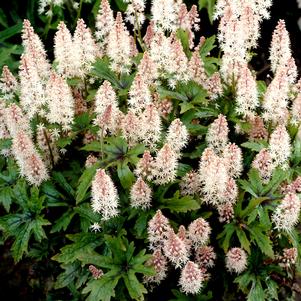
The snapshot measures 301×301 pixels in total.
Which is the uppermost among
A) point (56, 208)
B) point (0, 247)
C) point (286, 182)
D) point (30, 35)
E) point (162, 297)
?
point (30, 35)

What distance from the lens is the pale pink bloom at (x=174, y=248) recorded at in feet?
10.8

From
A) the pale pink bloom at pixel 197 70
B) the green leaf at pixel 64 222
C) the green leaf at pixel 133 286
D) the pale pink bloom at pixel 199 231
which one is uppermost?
the pale pink bloom at pixel 197 70

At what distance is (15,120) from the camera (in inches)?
148

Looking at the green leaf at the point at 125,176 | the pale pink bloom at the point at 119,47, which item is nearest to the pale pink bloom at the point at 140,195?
the green leaf at the point at 125,176

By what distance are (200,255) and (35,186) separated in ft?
3.89

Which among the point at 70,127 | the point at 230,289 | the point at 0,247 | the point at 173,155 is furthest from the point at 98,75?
the point at 0,247

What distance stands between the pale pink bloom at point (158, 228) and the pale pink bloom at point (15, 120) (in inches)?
44.9

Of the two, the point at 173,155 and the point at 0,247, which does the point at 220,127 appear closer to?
the point at 173,155

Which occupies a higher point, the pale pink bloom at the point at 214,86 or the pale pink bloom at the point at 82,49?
the pale pink bloom at the point at 82,49

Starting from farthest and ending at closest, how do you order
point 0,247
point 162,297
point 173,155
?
1. point 0,247
2. point 162,297
3. point 173,155

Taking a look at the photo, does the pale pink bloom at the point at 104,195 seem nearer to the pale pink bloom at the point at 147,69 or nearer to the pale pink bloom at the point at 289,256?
the pale pink bloom at the point at 147,69

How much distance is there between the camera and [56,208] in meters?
4.12

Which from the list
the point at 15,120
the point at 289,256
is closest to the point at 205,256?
the point at 289,256

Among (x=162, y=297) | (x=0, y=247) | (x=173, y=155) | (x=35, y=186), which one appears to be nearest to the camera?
(x=173, y=155)
